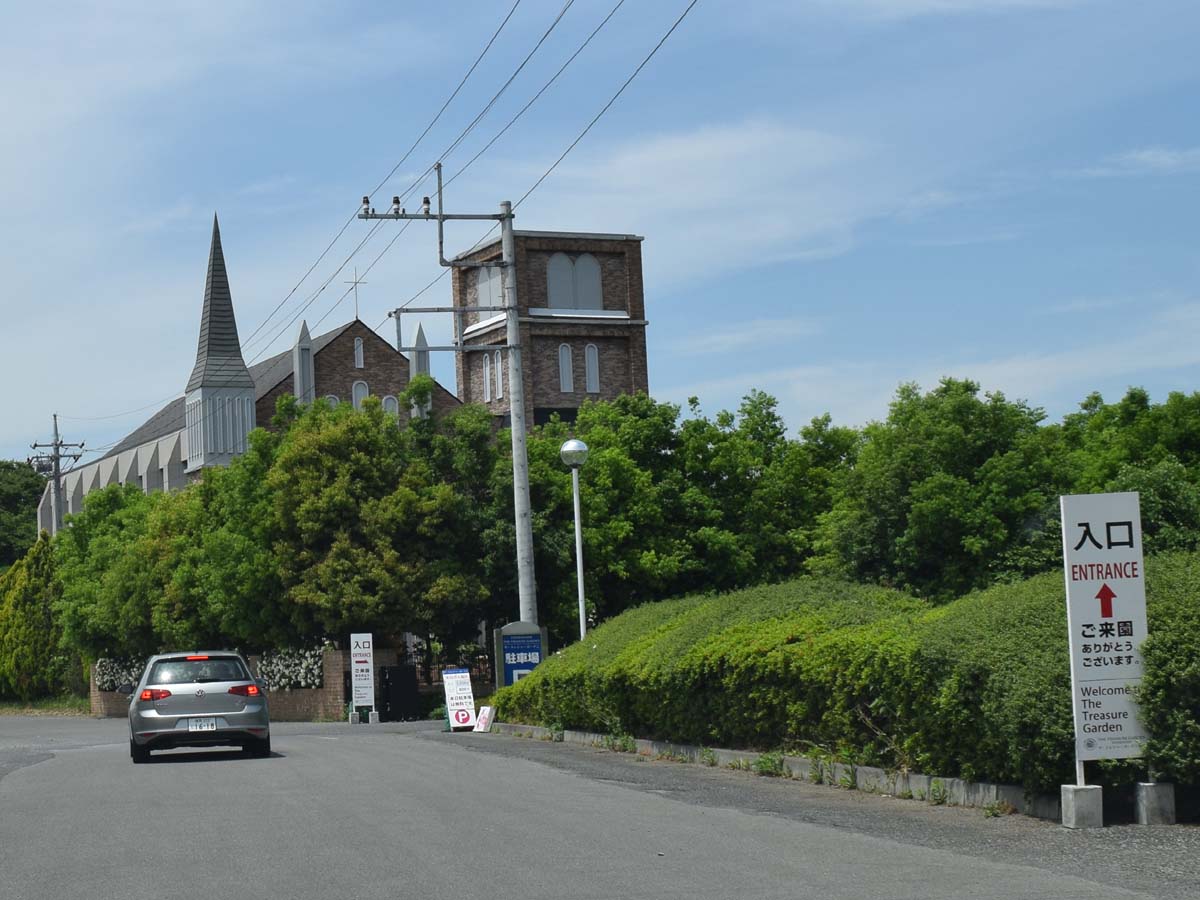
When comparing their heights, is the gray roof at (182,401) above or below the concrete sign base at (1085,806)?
above

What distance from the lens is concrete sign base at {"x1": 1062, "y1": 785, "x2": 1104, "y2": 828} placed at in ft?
35.7

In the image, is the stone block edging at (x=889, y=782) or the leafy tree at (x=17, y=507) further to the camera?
the leafy tree at (x=17, y=507)

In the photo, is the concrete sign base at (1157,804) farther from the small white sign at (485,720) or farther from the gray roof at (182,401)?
the gray roof at (182,401)

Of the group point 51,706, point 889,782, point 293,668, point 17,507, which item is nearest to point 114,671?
point 51,706

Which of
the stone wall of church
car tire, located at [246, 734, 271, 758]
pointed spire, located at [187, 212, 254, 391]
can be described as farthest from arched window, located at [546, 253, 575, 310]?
car tire, located at [246, 734, 271, 758]

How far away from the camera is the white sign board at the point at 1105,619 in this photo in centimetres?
1082

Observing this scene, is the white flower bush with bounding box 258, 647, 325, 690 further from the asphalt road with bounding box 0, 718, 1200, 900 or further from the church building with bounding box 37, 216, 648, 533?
the church building with bounding box 37, 216, 648, 533

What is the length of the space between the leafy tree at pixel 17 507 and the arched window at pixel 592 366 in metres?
52.1

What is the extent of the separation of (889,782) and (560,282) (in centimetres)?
6601

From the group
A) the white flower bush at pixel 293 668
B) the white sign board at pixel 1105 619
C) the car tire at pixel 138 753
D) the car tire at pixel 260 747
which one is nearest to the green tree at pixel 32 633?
the white flower bush at pixel 293 668

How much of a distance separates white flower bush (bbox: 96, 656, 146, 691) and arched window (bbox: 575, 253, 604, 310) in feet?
96.8

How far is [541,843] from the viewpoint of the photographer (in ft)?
35.1

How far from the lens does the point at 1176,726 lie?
35.3ft

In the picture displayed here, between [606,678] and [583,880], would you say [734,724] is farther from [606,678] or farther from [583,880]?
[583,880]
